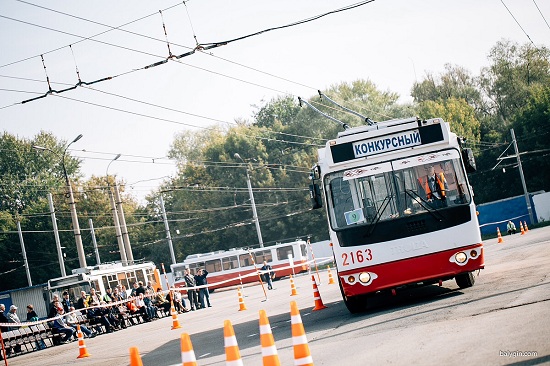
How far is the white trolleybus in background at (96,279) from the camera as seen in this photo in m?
44.9

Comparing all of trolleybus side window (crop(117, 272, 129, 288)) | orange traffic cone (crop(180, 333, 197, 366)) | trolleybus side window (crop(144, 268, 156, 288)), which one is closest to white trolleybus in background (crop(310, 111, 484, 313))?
orange traffic cone (crop(180, 333, 197, 366))

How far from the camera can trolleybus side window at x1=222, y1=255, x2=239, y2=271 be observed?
6066 centimetres

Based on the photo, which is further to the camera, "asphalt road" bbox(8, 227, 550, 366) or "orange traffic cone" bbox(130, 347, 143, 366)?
"asphalt road" bbox(8, 227, 550, 366)

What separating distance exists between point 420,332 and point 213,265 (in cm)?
4998

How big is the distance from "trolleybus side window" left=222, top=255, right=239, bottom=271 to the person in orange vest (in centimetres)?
4627

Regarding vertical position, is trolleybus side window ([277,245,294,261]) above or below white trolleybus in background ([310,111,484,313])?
below

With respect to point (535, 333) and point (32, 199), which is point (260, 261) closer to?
point (32, 199)

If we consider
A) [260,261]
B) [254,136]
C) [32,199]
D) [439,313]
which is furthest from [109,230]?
[439,313]

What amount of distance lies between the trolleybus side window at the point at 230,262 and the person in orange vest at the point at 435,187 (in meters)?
46.3

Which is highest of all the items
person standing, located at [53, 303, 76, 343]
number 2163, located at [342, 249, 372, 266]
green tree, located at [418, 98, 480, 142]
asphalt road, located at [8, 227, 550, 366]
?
green tree, located at [418, 98, 480, 142]

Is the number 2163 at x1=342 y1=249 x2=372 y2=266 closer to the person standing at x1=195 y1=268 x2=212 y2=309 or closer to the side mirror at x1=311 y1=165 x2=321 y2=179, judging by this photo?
the side mirror at x1=311 y1=165 x2=321 y2=179

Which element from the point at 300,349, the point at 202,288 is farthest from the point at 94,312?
the point at 300,349

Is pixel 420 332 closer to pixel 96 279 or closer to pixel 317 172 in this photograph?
pixel 317 172

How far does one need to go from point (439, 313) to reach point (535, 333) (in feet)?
13.6
